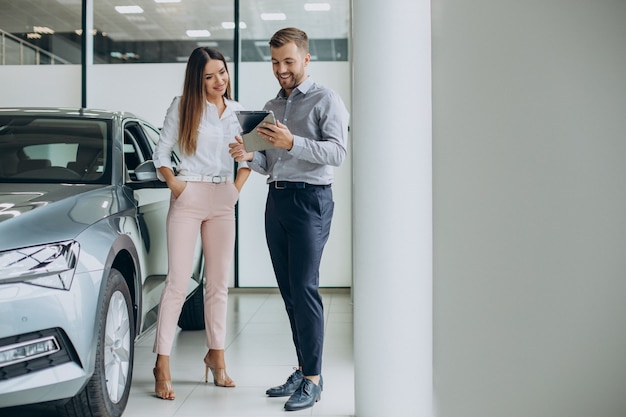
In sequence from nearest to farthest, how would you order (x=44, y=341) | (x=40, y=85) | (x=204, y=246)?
(x=44, y=341) < (x=204, y=246) < (x=40, y=85)

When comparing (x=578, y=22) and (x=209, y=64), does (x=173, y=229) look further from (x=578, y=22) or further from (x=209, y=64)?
(x=578, y=22)

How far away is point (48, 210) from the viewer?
8.52 feet

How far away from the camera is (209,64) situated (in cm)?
334

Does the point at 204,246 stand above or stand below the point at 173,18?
below

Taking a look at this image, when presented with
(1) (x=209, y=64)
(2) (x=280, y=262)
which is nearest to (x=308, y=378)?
(2) (x=280, y=262)

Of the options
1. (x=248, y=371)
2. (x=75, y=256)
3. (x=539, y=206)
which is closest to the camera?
(x=539, y=206)

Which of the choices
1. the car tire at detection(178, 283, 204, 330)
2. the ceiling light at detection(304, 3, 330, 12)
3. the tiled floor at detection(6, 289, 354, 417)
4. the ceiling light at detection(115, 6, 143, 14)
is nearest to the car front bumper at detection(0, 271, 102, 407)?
the tiled floor at detection(6, 289, 354, 417)

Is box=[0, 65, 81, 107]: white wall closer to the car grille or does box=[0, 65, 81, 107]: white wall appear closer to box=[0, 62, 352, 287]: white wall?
box=[0, 62, 352, 287]: white wall

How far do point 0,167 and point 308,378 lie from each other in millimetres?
1673

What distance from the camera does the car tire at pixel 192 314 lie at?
483cm

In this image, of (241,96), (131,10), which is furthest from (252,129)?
(131,10)

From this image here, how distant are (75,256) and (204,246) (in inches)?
38.5

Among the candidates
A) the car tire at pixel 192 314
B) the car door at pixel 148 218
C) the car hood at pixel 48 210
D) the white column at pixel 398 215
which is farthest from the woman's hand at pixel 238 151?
the car tire at pixel 192 314

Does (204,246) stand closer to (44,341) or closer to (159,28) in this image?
(44,341)
